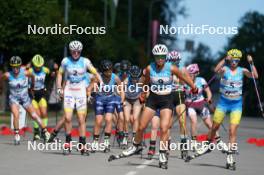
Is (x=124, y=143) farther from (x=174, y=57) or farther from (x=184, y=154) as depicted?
(x=174, y=57)

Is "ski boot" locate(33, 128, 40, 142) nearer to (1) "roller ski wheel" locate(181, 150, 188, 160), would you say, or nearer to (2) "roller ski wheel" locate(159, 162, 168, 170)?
(1) "roller ski wheel" locate(181, 150, 188, 160)

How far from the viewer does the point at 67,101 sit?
737 inches

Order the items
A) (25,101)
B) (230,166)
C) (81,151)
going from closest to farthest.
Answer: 1. (230,166)
2. (81,151)
3. (25,101)

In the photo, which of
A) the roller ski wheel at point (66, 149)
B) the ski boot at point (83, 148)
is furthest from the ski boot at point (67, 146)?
the ski boot at point (83, 148)

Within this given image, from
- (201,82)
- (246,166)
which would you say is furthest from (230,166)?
(201,82)

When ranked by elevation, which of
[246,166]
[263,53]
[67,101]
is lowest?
[246,166]

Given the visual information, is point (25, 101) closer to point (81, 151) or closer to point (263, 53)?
point (81, 151)

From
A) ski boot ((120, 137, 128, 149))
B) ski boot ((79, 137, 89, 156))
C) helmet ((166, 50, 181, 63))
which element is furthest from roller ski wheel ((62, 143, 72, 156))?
helmet ((166, 50, 181, 63))

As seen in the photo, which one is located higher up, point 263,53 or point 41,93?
point 263,53

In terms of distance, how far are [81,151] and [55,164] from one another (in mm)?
2247

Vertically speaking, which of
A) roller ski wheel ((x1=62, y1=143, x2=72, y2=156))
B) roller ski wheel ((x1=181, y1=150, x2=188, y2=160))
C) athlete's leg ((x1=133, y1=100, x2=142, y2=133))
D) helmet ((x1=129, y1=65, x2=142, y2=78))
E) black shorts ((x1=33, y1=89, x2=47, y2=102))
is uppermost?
helmet ((x1=129, y1=65, x2=142, y2=78))

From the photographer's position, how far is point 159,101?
16578 mm

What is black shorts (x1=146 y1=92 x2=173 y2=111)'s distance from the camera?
16.6 m

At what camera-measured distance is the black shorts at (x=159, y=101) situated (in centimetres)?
1658
